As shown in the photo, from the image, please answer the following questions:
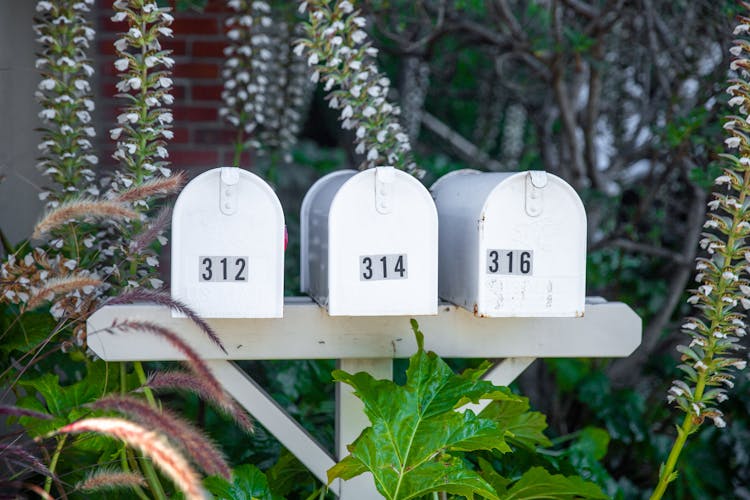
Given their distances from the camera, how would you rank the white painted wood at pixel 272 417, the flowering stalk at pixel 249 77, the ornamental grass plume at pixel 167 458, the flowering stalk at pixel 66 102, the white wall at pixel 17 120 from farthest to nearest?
1. the flowering stalk at pixel 249 77
2. the white wall at pixel 17 120
3. the flowering stalk at pixel 66 102
4. the white painted wood at pixel 272 417
5. the ornamental grass plume at pixel 167 458

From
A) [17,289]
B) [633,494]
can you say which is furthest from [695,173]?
[17,289]

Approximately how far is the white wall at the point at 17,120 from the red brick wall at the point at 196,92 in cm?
60

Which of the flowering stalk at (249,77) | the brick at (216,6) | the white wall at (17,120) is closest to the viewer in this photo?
the white wall at (17,120)

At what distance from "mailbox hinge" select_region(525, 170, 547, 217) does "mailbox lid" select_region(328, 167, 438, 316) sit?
189mm

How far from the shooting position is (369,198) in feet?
5.37

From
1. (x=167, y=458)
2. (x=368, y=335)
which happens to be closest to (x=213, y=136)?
(x=368, y=335)

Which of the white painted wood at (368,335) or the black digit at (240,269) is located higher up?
the black digit at (240,269)

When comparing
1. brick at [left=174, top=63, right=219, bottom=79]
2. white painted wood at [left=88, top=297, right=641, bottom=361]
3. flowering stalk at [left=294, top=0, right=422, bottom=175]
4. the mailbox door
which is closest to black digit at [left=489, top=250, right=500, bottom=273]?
the mailbox door

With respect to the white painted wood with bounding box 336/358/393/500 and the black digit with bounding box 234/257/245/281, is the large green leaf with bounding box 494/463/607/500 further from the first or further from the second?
the black digit with bounding box 234/257/245/281

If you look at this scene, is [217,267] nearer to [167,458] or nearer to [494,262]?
[494,262]

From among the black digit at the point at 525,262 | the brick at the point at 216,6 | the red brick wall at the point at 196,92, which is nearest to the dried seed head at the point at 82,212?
the black digit at the point at 525,262

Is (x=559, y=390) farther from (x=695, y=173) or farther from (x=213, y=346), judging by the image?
(x=213, y=346)

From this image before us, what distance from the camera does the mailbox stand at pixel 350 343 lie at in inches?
69.4

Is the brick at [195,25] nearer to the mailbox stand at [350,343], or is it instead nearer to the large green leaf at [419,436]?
the mailbox stand at [350,343]
